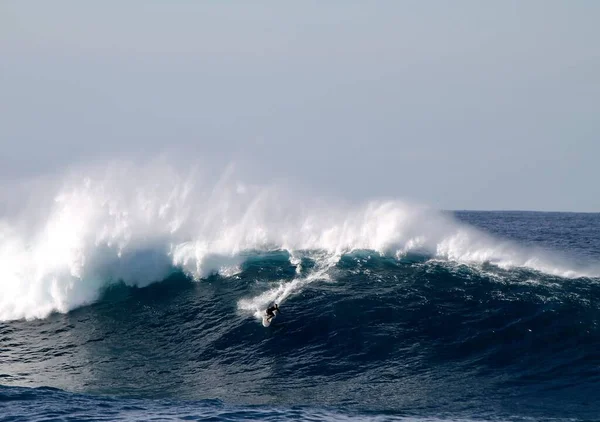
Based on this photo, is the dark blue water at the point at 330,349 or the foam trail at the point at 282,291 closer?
the dark blue water at the point at 330,349

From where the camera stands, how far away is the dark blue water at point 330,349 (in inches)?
711

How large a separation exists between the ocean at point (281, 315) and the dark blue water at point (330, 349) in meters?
0.08

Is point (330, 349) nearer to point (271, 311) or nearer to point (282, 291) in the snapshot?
point (271, 311)

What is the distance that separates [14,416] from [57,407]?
1260mm

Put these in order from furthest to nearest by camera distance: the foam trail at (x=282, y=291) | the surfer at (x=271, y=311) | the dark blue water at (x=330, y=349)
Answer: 1. the foam trail at (x=282, y=291)
2. the surfer at (x=271, y=311)
3. the dark blue water at (x=330, y=349)

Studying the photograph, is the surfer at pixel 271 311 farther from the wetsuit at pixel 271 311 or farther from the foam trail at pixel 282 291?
the foam trail at pixel 282 291

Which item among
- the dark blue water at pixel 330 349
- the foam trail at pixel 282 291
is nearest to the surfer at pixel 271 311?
the dark blue water at pixel 330 349

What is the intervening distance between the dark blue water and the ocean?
80 millimetres

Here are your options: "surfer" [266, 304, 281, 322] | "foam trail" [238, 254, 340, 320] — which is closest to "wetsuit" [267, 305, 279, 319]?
"surfer" [266, 304, 281, 322]

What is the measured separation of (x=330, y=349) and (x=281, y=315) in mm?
3216

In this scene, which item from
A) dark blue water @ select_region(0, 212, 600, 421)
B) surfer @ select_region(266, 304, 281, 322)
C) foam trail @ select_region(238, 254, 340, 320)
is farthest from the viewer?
foam trail @ select_region(238, 254, 340, 320)

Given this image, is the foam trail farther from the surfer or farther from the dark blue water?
the surfer

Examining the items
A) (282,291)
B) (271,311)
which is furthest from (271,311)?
(282,291)

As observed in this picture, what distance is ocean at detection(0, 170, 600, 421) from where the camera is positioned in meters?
18.7
